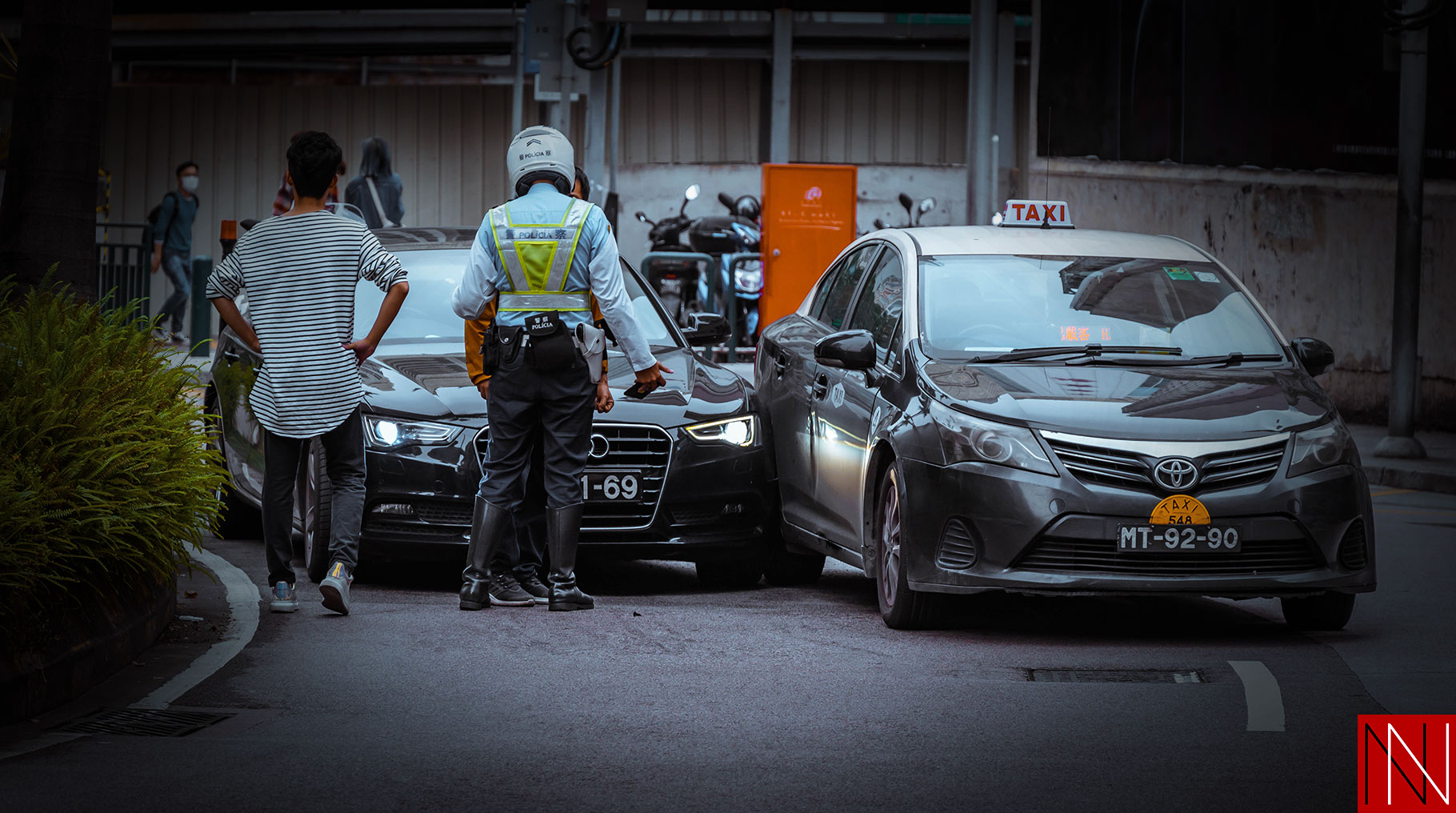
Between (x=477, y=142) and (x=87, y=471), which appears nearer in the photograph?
(x=87, y=471)

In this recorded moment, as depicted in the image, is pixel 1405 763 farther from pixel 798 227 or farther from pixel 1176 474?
pixel 798 227

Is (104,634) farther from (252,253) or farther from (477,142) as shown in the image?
(477,142)

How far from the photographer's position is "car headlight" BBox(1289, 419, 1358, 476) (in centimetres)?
743

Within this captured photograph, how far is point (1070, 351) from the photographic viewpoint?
8.10 meters

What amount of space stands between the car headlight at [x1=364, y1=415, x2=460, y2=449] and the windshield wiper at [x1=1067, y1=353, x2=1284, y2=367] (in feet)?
8.52

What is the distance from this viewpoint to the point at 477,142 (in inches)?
1174

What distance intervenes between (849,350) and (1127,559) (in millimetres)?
1511

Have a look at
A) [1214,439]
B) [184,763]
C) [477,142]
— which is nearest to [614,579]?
[1214,439]

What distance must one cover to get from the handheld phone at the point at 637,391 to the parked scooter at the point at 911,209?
35.9 feet

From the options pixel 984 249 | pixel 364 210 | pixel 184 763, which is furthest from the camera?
pixel 364 210

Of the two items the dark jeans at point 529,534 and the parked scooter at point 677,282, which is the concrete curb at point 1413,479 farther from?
the parked scooter at point 677,282

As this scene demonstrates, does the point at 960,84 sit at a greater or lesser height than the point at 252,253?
greater

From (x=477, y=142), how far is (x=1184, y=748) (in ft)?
82.3

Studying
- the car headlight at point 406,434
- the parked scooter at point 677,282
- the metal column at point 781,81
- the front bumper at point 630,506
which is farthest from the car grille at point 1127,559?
the metal column at point 781,81
